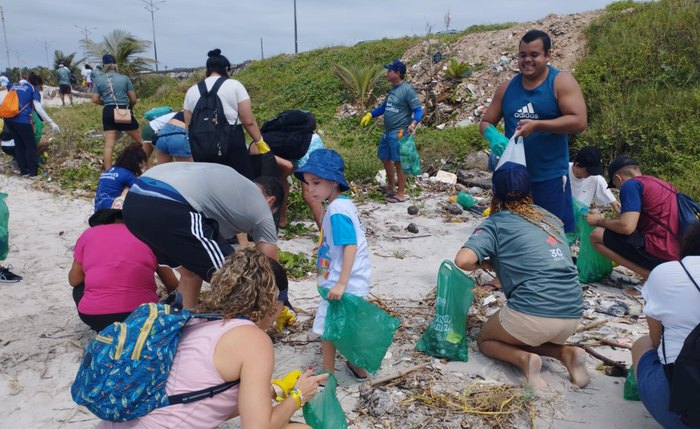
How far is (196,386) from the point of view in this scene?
2.01 meters

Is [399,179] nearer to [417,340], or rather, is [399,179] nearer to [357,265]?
[417,340]

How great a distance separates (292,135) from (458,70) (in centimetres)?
791

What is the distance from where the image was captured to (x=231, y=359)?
1978mm

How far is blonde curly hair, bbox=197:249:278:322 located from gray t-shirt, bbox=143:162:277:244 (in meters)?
0.93

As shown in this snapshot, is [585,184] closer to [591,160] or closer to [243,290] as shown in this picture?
[591,160]

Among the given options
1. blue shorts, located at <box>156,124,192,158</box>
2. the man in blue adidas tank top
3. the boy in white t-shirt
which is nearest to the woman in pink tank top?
the man in blue adidas tank top

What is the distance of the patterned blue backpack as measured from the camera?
1.92 m

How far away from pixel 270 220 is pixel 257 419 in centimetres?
149

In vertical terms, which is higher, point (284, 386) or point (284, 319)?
point (284, 386)

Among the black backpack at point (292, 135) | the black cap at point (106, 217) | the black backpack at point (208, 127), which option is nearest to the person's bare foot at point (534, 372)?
the black cap at point (106, 217)

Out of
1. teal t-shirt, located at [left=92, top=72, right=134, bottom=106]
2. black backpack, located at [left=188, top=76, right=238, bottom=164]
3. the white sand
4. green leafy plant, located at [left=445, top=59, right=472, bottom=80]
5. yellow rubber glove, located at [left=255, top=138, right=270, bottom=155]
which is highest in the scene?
green leafy plant, located at [left=445, top=59, right=472, bottom=80]

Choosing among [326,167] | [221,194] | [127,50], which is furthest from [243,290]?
[127,50]

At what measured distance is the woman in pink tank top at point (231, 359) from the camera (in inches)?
76.9

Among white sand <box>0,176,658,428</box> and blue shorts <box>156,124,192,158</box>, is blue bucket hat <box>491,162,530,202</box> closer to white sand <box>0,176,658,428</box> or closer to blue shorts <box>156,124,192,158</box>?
white sand <box>0,176,658,428</box>
